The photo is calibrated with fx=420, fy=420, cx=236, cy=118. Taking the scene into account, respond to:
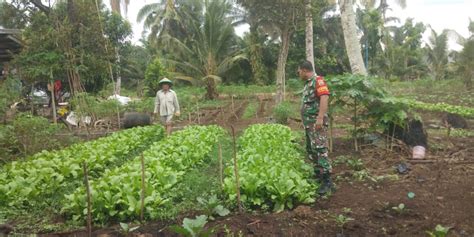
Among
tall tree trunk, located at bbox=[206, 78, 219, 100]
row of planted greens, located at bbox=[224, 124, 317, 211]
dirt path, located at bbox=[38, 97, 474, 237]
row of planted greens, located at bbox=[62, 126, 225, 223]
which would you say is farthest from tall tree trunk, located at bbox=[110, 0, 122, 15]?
dirt path, located at bbox=[38, 97, 474, 237]

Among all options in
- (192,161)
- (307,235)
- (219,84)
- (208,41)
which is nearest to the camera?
(307,235)

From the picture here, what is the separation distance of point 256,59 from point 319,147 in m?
23.8

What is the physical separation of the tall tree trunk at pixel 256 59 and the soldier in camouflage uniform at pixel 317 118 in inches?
880

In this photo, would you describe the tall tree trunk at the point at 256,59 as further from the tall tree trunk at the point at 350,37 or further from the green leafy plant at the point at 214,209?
the green leafy plant at the point at 214,209

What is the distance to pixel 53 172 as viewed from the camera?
638 centimetres

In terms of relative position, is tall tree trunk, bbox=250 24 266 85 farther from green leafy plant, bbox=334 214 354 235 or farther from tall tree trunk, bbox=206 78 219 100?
green leafy plant, bbox=334 214 354 235

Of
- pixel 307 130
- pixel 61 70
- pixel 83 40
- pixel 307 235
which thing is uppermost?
pixel 83 40

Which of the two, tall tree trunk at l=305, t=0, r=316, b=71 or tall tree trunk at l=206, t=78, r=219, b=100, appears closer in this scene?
tall tree trunk at l=305, t=0, r=316, b=71

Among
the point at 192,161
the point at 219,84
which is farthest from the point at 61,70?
the point at 219,84

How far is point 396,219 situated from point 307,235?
1097 millimetres

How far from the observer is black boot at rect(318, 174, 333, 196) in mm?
5742

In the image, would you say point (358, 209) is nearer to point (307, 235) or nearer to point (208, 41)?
point (307, 235)

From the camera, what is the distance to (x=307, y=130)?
6.58 metres

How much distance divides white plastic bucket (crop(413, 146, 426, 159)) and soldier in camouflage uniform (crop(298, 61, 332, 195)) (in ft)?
7.33
